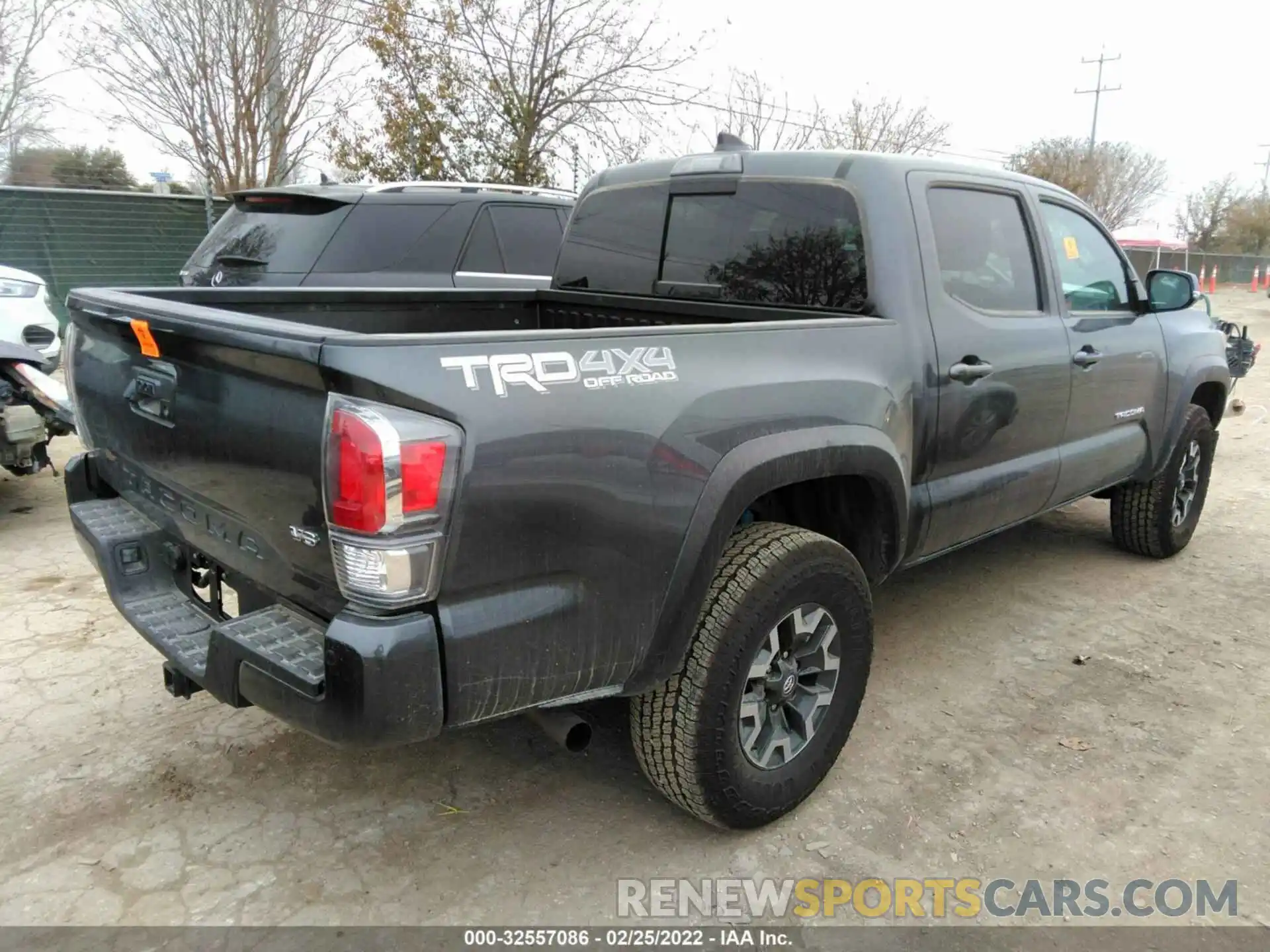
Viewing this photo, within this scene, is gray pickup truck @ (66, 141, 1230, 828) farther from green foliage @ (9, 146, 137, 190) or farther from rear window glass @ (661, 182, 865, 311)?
green foliage @ (9, 146, 137, 190)

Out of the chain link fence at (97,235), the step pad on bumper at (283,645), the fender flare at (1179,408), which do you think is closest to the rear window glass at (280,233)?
the step pad on bumper at (283,645)

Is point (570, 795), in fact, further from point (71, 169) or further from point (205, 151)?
point (71, 169)

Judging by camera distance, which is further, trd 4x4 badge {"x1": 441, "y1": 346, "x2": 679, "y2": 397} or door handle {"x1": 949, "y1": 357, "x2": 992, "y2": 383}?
door handle {"x1": 949, "y1": 357, "x2": 992, "y2": 383}

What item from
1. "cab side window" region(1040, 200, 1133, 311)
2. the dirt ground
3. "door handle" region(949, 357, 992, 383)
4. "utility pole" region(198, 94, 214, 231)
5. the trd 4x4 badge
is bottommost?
the dirt ground

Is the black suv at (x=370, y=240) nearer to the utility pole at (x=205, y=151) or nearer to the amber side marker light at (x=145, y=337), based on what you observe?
the amber side marker light at (x=145, y=337)

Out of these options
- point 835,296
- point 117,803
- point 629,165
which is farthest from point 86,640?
point 835,296

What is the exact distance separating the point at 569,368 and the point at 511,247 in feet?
14.9

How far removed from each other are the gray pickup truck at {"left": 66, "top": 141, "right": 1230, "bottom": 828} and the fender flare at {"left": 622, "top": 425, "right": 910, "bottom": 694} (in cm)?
1

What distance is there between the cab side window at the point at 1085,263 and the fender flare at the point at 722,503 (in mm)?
1825

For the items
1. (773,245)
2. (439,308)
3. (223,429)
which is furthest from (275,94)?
(223,429)

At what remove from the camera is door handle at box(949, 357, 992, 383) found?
3.15m

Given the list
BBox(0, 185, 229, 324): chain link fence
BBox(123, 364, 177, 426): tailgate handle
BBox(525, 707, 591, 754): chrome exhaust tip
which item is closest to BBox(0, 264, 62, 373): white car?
BBox(0, 185, 229, 324): chain link fence

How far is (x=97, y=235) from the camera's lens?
1223 cm

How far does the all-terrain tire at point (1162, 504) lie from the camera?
480cm
